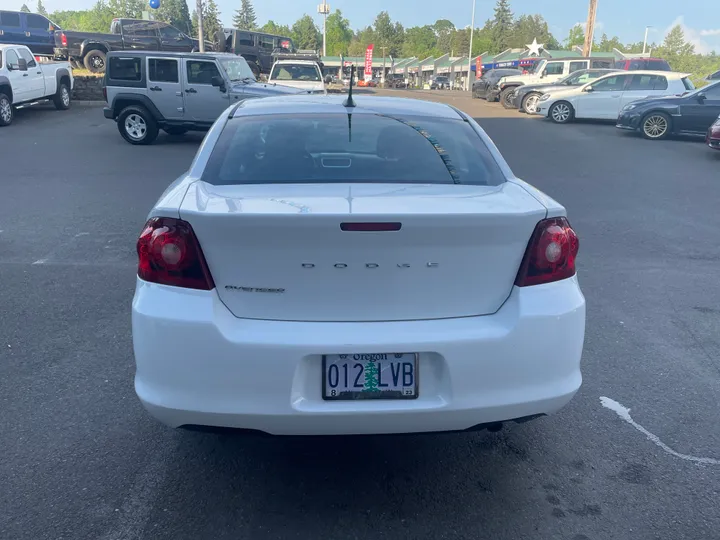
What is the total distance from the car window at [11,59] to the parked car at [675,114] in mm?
15420

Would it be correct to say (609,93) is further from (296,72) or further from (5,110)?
(5,110)

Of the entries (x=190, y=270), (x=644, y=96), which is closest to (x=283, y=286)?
(x=190, y=270)

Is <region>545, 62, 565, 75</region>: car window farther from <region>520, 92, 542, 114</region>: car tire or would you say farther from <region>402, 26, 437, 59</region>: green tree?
<region>402, 26, 437, 59</region>: green tree

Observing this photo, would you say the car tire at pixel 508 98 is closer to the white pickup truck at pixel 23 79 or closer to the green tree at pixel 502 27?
the white pickup truck at pixel 23 79

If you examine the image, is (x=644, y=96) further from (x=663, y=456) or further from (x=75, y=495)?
(x=75, y=495)

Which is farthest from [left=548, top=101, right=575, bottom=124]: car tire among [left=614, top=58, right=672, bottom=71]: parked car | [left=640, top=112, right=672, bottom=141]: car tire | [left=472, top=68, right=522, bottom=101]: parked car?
[left=472, top=68, right=522, bottom=101]: parked car

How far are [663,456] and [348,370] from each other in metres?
1.73

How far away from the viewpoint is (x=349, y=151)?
3699 mm

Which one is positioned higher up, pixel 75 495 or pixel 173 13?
pixel 173 13

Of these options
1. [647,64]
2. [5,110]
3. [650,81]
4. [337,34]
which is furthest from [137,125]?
[337,34]

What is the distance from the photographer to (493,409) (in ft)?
8.87

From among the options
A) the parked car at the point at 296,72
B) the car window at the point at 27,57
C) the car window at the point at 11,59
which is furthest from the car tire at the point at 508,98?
the car window at the point at 11,59

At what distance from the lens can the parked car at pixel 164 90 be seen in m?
14.7

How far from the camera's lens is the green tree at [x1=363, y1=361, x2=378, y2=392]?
104 inches
